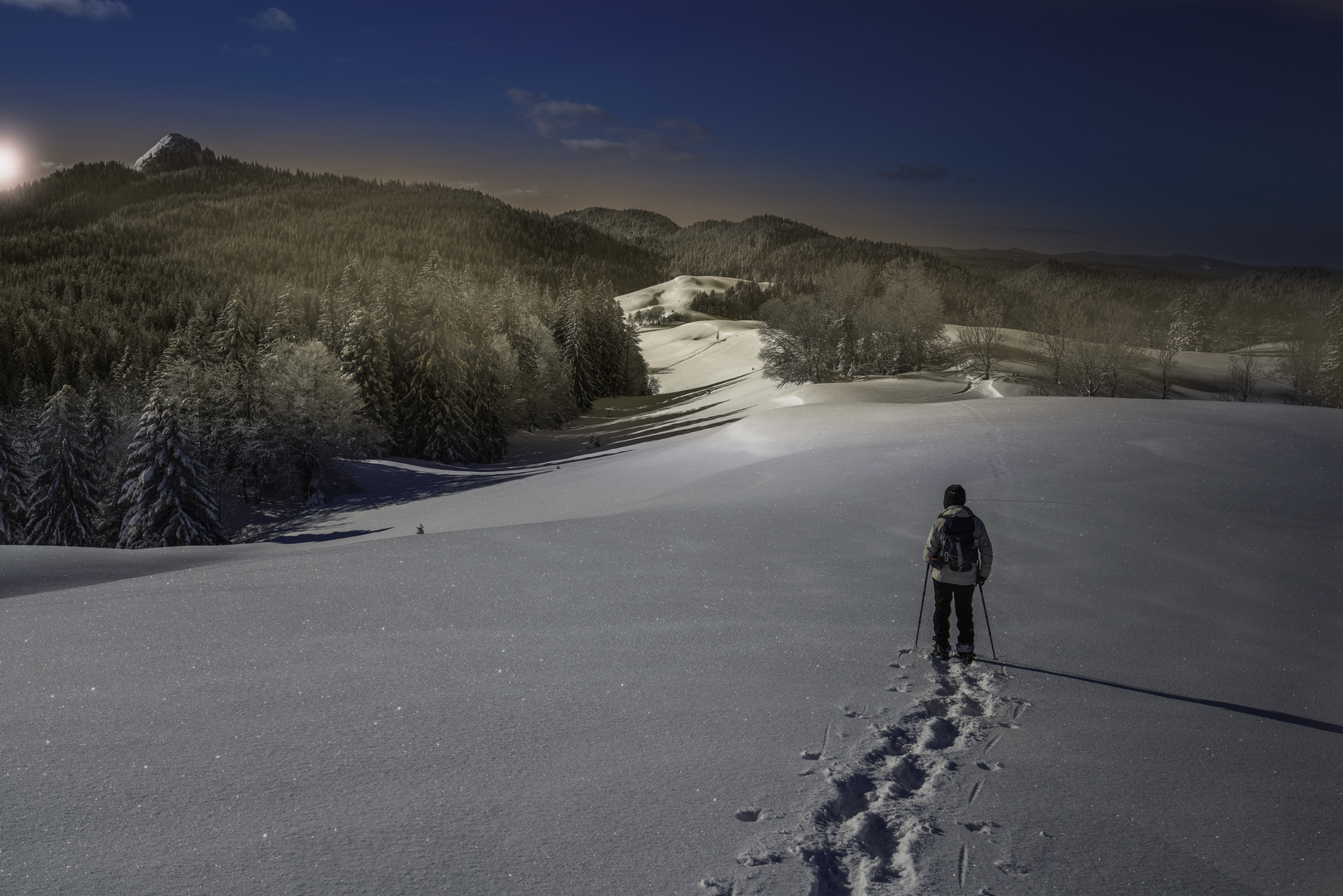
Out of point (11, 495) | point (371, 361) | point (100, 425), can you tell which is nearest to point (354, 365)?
point (371, 361)

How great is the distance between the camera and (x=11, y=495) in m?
38.4

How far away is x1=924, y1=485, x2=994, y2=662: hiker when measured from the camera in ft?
24.3

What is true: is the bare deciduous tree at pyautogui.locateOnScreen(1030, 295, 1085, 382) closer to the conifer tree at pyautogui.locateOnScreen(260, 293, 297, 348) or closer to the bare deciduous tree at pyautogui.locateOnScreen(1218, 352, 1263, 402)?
the bare deciduous tree at pyautogui.locateOnScreen(1218, 352, 1263, 402)

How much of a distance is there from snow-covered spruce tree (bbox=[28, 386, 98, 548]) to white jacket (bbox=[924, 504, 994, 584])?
4587 centimetres

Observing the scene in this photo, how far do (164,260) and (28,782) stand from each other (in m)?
178

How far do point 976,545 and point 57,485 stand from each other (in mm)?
46974

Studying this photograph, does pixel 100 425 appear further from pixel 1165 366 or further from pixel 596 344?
pixel 1165 366

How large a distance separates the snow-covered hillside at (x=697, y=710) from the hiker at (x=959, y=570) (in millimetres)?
345

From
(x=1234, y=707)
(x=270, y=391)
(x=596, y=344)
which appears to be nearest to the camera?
(x=1234, y=707)

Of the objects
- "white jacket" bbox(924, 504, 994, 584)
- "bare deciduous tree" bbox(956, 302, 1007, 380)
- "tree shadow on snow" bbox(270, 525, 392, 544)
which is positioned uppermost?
"bare deciduous tree" bbox(956, 302, 1007, 380)

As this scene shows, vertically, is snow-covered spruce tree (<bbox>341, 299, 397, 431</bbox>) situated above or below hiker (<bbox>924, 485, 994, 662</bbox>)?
above

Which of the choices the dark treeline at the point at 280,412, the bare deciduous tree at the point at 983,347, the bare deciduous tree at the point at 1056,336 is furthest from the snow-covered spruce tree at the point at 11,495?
the bare deciduous tree at the point at 1056,336

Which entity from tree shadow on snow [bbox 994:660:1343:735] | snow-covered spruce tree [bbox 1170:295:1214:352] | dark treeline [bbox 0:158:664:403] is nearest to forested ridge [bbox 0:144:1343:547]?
snow-covered spruce tree [bbox 1170:295:1214:352]

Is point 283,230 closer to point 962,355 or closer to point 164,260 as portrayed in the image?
point 164,260
